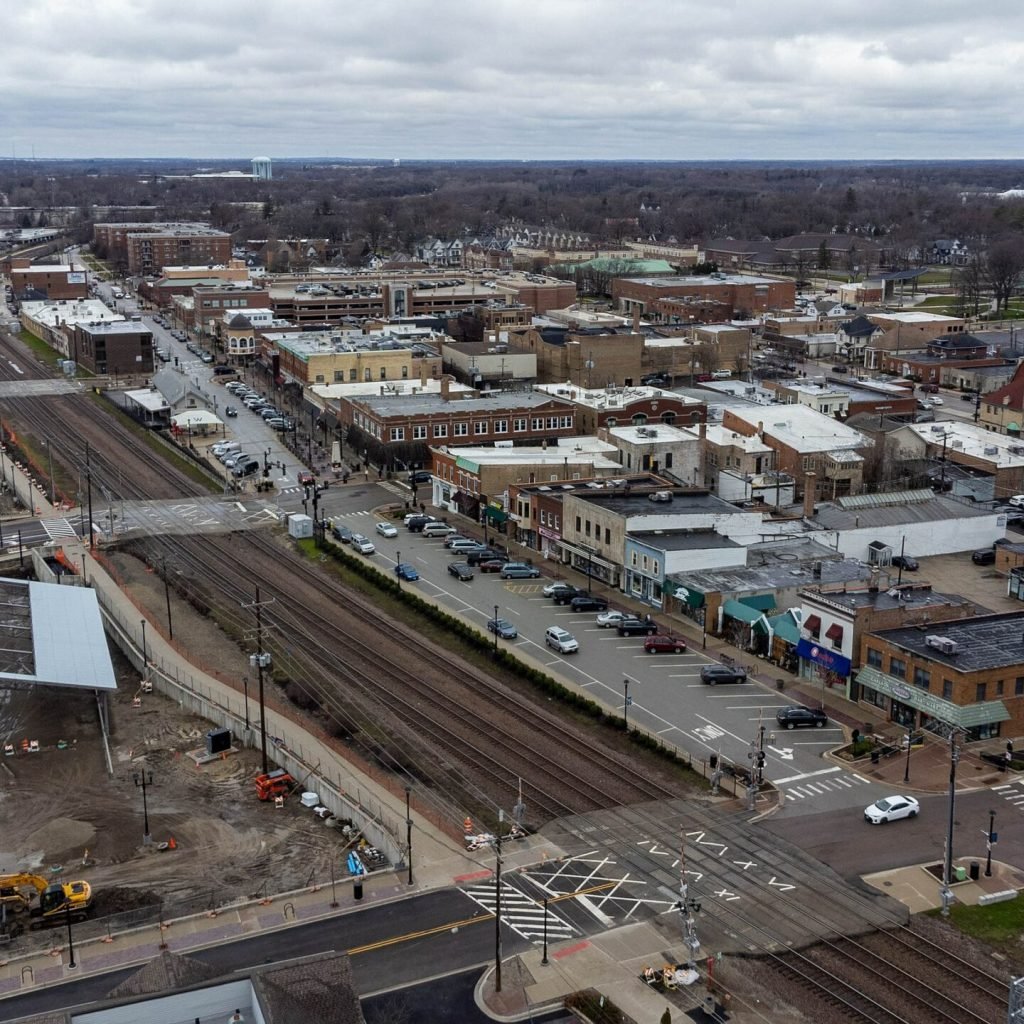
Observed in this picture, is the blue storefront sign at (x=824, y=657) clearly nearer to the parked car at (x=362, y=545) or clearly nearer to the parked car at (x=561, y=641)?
the parked car at (x=561, y=641)

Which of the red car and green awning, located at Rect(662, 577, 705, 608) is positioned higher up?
green awning, located at Rect(662, 577, 705, 608)

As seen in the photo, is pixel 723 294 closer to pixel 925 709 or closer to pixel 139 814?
pixel 925 709

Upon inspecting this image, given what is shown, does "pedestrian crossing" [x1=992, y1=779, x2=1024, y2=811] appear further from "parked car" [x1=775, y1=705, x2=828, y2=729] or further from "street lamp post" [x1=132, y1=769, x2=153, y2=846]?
"street lamp post" [x1=132, y1=769, x2=153, y2=846]

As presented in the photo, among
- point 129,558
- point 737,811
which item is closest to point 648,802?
point 737,811

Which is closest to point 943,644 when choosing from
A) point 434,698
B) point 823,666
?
point 823,666

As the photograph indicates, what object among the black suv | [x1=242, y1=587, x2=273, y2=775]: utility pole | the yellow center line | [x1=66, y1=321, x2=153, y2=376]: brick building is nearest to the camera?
the yellow center line

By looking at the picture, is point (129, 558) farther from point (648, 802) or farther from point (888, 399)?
point (888, 399)

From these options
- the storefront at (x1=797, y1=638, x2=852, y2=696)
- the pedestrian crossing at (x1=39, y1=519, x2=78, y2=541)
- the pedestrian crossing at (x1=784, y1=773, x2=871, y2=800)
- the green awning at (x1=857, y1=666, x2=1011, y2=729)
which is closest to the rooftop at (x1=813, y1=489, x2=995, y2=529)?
the storefront at (x1=797, y1=638, x2=852, y2=696)

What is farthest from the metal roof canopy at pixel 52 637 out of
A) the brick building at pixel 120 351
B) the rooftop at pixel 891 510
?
the brick building at pixel 120 351
